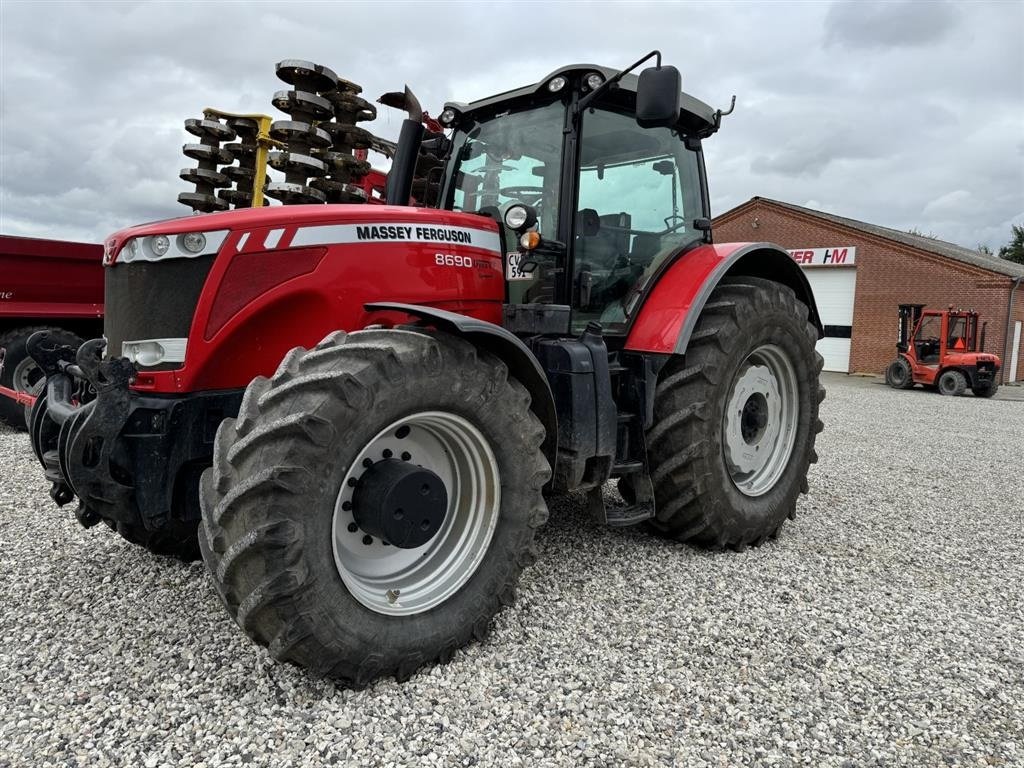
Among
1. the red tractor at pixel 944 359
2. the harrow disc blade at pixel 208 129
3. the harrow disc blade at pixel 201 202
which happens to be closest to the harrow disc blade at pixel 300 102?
the harrow disc blade at pixel 208 129

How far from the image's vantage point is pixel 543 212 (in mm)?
3389

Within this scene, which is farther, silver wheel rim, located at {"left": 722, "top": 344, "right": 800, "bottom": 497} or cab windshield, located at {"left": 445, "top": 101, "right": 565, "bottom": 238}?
silver wheel rim, located at {"left": 722, "top": 344, "right": 800, "bottom": 497}

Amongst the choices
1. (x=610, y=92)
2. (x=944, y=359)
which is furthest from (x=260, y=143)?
(x=944, y=359)

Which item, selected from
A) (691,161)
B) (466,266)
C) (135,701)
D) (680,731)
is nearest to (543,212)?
(466,266)

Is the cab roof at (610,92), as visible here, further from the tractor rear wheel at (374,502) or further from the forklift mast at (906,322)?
the forklift mast at (906,322)

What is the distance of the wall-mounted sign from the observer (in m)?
21.0

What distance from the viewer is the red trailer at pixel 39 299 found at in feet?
22.8

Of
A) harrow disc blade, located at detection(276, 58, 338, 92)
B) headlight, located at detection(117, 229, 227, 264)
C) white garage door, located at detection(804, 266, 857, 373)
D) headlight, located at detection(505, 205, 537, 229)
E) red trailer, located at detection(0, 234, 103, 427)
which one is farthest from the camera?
white garage door, located at detection(804, 266, 857, 373)

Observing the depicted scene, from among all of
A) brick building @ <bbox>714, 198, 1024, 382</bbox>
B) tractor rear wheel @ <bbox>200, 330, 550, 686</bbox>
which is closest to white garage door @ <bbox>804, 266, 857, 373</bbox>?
brick building @ <bbox>714, 198, 1024, 382</bbox>

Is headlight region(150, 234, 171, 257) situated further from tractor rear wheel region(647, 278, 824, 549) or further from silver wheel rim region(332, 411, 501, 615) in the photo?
tractor rear wheel region(647, 278, 824, 549)

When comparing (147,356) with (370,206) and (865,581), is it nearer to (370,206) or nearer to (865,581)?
(370,206)

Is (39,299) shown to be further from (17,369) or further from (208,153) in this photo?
(208,153)

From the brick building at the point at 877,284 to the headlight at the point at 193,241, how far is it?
19.3 m

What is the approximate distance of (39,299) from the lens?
729 centimetres
